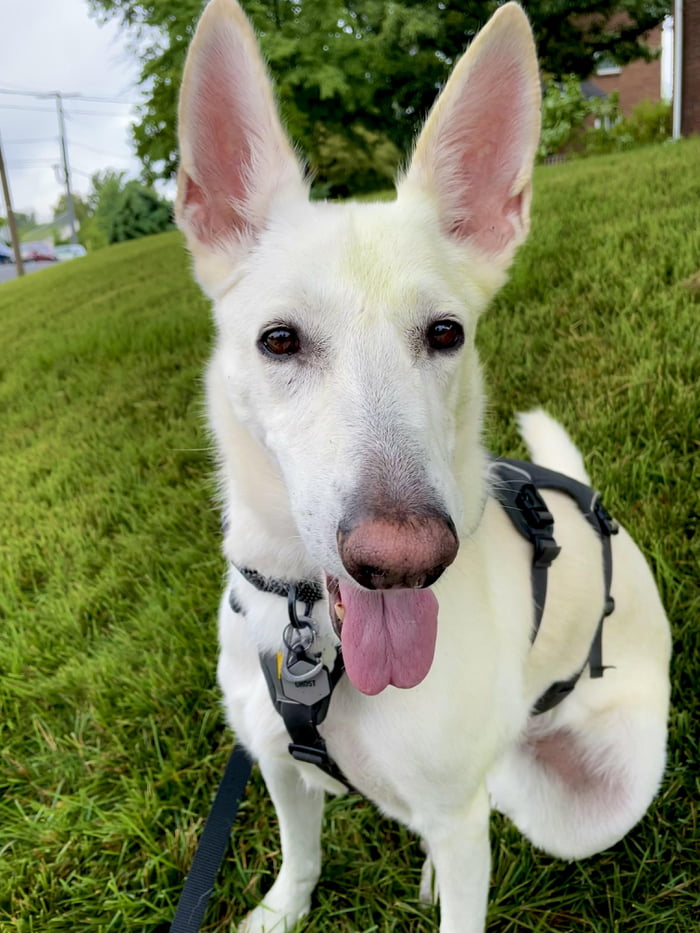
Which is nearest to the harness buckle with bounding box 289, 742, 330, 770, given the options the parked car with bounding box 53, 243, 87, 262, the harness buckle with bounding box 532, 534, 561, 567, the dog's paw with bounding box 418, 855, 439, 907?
the dog's paw with bounding box 418, 855, 439, 907

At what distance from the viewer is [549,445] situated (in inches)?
102

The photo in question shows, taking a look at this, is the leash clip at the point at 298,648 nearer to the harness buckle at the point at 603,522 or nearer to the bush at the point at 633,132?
the harness buckle at the point at 603,522

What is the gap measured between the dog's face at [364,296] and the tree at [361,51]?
1603 cm

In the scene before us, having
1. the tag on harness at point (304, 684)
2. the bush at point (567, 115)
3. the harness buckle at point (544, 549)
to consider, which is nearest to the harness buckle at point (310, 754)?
the tag on harness at point (304, 684)

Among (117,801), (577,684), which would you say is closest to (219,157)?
(577,684)

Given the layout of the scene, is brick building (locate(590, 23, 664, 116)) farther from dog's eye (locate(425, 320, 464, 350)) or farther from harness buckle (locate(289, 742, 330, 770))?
harness buckle (locate(289, 742, 330, 770))

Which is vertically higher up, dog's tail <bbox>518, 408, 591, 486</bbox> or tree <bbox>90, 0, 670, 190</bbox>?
tree <bbox>90, 0, 670, 190</bbox>

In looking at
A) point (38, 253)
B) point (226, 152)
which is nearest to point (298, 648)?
point (226, 152)

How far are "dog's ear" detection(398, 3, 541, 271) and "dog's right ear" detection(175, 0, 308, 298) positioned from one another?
0.37m

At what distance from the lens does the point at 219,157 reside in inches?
68.9

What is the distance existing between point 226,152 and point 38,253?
56.0 meters

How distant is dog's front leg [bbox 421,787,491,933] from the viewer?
159cm

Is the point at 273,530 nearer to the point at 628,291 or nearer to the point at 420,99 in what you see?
the point at 628,291

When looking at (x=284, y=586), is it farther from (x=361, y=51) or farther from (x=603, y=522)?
(x=361, y=51)
